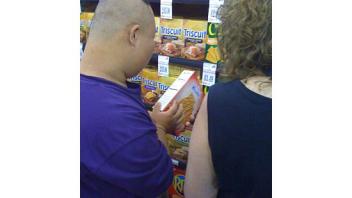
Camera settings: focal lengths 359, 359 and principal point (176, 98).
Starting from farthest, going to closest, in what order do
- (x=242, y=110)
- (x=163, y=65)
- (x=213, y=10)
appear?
1. (x=163, y=65)
2. (x=213, y=10)
3. (x=242, y=110)

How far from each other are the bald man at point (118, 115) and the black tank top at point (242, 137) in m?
0.25

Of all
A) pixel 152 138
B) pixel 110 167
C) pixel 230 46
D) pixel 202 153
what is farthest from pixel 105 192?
pixel 230 46

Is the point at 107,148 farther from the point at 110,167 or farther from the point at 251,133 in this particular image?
the point at 251,133

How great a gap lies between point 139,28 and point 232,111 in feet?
1.66

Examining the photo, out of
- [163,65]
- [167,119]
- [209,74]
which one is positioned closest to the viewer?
[167,119]

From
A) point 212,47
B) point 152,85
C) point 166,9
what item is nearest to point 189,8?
point 166,9

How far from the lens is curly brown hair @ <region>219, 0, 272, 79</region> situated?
111cm

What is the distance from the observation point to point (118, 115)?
1.21m

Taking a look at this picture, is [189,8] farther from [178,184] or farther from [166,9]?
[178,184]

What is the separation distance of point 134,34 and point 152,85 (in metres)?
0.83

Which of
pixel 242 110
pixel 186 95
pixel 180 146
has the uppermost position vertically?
pixel 242 110

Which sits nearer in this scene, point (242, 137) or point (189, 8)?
point (242, 137)

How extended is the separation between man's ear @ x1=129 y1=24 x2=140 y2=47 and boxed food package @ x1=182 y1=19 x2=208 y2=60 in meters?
0.55

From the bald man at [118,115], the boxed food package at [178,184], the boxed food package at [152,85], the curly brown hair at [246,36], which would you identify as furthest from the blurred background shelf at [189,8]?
the boxed food package at [178,184]
